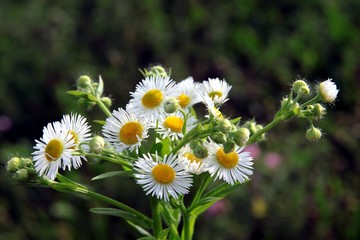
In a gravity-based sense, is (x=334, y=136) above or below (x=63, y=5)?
below

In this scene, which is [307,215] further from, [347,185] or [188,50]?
[188,50]

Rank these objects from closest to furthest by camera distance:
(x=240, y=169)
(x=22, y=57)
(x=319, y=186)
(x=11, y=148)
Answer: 1. (x=240, y=169)
2. (x=319, y=186)
3. (x=11, y=148)
4. (x=22, y=57)

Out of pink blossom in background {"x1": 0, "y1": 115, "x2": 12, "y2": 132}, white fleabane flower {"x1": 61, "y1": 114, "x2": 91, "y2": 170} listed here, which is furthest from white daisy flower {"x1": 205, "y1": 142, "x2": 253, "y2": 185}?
pink blossom in background {"x1": 0, "y1": 115, "x2": 12, "y2": 132}

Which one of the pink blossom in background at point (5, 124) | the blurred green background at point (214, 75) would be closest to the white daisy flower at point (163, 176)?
the blurred green background at point (214, 75)

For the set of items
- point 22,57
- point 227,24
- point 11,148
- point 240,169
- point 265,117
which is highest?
point 227,24

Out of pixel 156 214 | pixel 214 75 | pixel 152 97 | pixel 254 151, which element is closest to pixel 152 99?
pixel 152 97

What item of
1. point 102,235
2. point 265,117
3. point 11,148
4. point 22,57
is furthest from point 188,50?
point 102,235

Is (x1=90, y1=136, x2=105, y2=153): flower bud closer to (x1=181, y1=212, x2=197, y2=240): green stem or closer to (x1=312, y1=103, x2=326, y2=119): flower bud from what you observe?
(x1=181, y1=212, x2=197, y2=240): green stem
